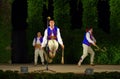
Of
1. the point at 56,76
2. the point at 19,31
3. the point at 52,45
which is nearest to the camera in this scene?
the point at 56,76

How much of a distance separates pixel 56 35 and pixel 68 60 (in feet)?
25.5

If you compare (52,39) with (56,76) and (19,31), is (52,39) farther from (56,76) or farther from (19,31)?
(19,31)

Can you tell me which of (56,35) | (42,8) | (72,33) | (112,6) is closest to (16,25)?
(42,8)

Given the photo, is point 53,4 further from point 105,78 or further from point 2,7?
point 105,78

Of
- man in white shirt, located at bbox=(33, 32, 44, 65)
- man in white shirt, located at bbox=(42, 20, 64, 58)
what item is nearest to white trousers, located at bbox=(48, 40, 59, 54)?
man in white shirt, located at bbox=(42, 20, 64, 58)

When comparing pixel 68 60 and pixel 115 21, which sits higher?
pixel 115 21

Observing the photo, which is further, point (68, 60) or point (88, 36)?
point (68, 60)

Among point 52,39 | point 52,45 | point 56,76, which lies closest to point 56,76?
point 56,76

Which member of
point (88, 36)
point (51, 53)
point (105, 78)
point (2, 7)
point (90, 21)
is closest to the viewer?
point (105, 78)

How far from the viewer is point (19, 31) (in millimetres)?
27891

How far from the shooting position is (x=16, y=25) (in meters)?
28.6

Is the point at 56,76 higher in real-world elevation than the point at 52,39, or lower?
lower

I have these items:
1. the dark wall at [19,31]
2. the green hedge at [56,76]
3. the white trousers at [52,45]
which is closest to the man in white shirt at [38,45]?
the dark wall at [19,31]

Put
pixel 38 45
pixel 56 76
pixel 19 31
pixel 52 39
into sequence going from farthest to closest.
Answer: pixel 19 31 → pixel 38 45 → pixel 52 39 → pixel 56 76
